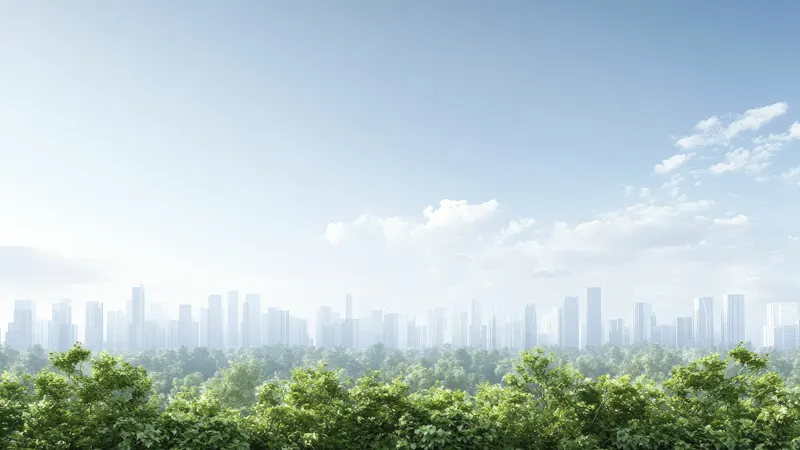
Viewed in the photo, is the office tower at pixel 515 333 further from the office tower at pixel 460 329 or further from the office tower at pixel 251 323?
the office tower at pixel 251 323

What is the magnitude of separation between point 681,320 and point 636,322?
9.00m

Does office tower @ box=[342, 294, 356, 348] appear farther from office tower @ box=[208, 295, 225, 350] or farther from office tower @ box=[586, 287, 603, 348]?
office tower @ box=[586, 287, 603, 348]

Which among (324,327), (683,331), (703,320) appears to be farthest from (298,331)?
(703,320)

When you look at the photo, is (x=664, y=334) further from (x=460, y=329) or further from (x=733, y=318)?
(x=460, y=329)

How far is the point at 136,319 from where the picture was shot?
340 feet

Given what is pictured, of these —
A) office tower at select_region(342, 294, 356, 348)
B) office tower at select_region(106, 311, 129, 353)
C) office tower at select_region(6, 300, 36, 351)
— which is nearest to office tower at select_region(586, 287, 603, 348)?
office tower at select_region(342, 294, 356, 348)

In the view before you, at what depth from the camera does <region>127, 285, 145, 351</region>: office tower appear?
103 metres

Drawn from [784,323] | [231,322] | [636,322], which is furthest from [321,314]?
[784,323]

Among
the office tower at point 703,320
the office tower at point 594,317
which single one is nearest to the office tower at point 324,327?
the office tower at point 594,317

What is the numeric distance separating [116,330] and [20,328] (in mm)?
20111

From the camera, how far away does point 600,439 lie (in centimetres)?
667

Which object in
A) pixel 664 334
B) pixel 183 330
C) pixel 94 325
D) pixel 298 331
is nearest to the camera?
pixel 94 325

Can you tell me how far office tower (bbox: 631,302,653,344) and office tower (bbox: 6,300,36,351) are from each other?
369 ft

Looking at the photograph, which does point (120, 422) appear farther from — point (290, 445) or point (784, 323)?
point (784, 323)
